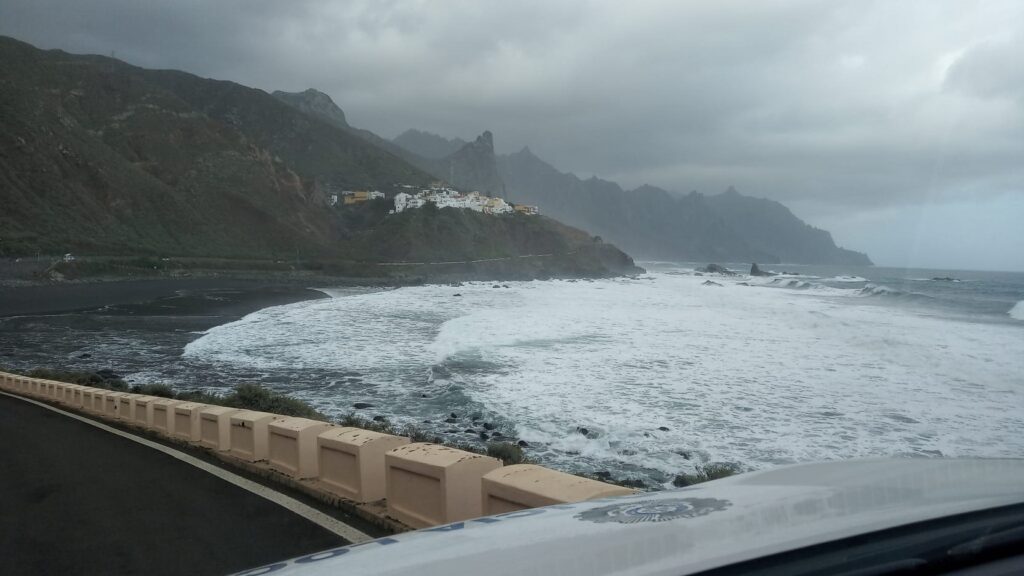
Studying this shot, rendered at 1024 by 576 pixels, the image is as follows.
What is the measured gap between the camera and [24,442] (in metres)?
9.19

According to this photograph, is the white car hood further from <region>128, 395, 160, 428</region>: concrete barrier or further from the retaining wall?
<region>128, 395, 160, 428</region>: concrete barrier

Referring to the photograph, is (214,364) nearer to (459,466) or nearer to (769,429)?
(769,429)

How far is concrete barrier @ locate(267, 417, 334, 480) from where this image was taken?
630 cm

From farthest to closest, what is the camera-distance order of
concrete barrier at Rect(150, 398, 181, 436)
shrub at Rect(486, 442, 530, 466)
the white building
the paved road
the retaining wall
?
the white building < concrete barrier at Rect(150, 398, 181, 436) < shrub at Rect(486, 442, 530, 466) < the paved road < the retaining wall

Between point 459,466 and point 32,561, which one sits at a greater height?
point 459,466

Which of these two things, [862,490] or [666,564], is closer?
[666,564]

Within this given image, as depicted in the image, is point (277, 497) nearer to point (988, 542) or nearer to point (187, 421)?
point (187, 421)

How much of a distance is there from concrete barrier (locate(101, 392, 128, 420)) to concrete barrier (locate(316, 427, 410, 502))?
261 inches

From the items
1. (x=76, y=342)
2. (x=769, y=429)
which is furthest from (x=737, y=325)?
(x=76, y=342)

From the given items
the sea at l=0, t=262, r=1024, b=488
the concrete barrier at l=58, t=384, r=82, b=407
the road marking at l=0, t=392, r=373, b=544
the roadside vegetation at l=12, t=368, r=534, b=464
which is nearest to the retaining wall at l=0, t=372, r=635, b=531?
the road marking at l=0, t=392, r=373, b=544

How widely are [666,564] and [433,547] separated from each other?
982 millimetres

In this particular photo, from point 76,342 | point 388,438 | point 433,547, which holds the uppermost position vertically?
point 433,547

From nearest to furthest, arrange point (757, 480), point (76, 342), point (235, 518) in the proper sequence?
point (757, 480), point (235, 518), point (76, 342)

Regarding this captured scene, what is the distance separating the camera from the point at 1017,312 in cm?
3453
